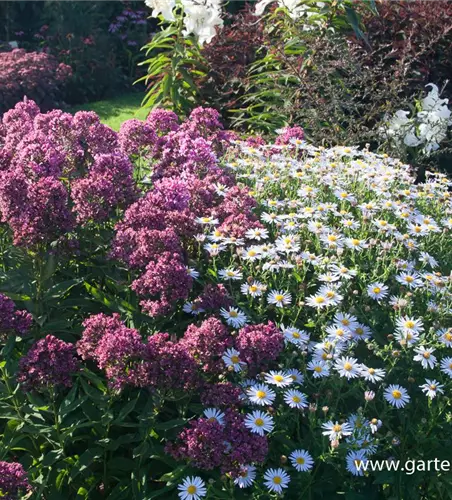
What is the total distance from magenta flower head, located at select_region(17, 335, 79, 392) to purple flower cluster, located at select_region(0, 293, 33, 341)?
0.44ft

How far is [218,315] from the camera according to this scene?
2445mm

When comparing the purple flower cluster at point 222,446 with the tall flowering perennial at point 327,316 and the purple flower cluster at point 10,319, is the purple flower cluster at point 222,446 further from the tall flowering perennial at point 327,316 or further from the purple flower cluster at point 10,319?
the purple flower cluster at point 10,319

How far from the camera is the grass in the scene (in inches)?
317

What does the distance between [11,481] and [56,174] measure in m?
1.36


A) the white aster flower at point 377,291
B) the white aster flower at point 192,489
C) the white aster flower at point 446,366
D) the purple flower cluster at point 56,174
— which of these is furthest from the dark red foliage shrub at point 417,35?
the white aster flower at point 192,489

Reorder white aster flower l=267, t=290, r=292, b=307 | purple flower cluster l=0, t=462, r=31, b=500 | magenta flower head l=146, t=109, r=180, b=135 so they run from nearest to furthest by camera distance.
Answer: purple flower cluster l=0, t=462, r=31, b=500, white aster flower l=267, t=290, r=292, b=307, magenta flower head l=146, t=109, r=180, b=135

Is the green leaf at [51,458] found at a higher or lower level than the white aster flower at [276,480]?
higher

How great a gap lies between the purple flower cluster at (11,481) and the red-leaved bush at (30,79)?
7.05 m

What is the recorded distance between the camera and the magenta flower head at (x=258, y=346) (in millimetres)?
2104

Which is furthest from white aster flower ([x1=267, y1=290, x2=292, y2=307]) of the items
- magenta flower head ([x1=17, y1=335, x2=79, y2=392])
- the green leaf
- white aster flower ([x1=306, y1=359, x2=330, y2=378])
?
the green leaf

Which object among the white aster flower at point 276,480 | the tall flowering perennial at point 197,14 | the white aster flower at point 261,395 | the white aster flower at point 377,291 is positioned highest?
the tall flowering perennial at point 197,14

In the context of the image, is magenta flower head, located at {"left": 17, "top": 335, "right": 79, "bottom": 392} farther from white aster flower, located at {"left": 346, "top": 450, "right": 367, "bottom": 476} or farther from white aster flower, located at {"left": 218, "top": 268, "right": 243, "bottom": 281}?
white aster flower, located at {"left": 346, "top": 450, "right": 367, "bottom": 476}

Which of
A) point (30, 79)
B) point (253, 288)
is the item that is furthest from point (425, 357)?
point (30, 79)

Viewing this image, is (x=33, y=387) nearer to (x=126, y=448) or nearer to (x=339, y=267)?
(x=126, y=448)
